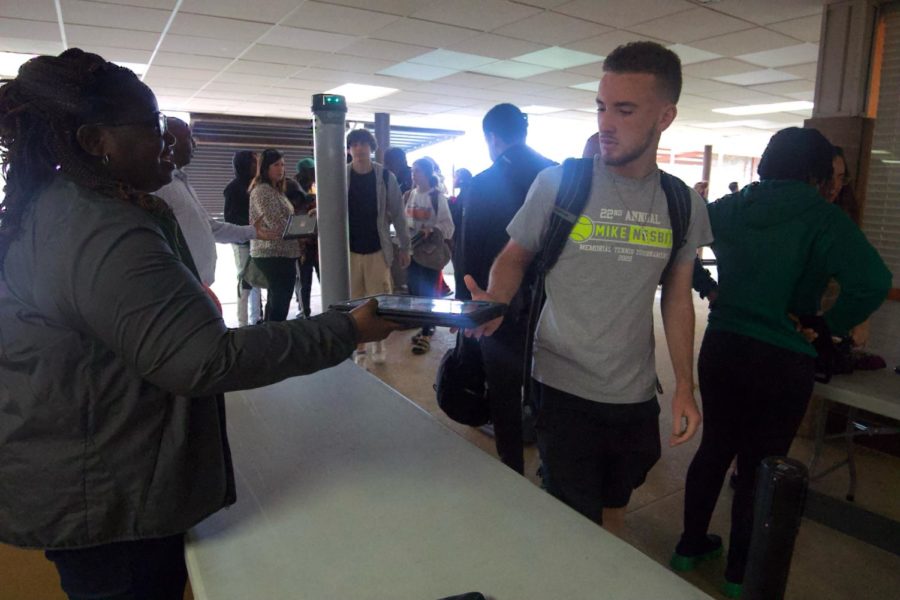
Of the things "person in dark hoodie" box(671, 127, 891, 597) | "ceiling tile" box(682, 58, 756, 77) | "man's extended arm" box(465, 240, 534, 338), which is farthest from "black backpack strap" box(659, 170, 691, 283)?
"ceiling tile" box(682, 58, 756, 77)

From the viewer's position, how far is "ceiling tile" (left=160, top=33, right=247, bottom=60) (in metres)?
5.31

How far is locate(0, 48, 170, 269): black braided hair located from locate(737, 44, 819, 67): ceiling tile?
6282 millimetres

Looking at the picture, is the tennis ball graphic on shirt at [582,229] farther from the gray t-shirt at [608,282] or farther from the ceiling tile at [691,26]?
the ceiling tile at [691,26]

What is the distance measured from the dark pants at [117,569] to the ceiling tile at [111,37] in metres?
5.46

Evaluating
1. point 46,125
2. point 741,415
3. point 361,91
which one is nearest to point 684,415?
point 741,415

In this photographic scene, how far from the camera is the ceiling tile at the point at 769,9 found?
13.6ft

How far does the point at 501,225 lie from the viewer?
2133 millimetres

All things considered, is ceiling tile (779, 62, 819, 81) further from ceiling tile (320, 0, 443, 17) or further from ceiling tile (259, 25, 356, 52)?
ceiling tile (259, 25, 356, 52)

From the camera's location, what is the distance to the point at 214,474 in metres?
0.92

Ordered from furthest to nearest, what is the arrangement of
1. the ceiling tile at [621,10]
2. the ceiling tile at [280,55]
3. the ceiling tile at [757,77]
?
the ceiling tile at [757,77] → the ceiling tile at [280,55] → the ceiling tile at [621,10]

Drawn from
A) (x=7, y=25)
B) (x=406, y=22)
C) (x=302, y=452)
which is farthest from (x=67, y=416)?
(x=7, y=25)

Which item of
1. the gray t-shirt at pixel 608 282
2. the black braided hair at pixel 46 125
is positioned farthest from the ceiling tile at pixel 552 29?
the black braided hair at pixel 46 125

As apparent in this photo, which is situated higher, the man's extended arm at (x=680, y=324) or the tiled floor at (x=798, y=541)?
the man's extended arm at (x=680, y=324)

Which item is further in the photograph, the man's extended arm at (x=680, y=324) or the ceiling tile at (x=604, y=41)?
the ceiling tile at (x=604, y=41)
